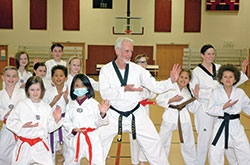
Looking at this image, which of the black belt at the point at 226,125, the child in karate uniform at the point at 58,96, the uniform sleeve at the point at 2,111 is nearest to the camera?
the black belt at the point at 226,125

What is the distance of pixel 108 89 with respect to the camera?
4109 millimetres

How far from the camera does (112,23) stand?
65.5ft

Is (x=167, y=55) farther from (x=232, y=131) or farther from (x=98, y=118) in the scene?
(x=98, y=118)

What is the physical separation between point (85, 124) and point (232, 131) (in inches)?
79.1

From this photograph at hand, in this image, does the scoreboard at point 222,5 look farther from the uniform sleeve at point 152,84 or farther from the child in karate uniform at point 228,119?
the uniform sleeve at point 152,84

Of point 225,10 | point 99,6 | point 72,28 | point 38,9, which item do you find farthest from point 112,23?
point 225,10

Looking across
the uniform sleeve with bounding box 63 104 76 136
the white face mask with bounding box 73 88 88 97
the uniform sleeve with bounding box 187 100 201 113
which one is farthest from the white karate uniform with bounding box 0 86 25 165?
the uniform sleeve with bounding box 187 100 201 113

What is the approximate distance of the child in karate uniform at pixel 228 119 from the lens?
4.05 metres

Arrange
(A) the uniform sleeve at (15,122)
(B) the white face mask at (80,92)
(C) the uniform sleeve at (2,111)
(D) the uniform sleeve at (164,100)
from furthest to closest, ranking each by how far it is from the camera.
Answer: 1. (D) the uniform sleeve at (164,100)
2. (C) the uniform sleeve at (2,111)
3. (B) the white face mask at (80,92)
4. (A) the uniform sleeve at (15,122)

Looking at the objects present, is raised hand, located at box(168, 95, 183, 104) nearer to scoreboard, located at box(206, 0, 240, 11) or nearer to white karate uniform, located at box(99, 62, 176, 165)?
white karate uniform, located at box(99, 62, 176, 165)

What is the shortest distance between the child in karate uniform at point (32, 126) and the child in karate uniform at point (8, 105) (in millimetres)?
604

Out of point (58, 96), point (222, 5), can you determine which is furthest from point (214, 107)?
point (222, 5)

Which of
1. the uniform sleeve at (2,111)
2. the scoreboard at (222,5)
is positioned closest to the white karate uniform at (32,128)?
the uniform sleeve at (2,111)

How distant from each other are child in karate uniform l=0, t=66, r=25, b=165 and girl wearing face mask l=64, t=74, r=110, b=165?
1.05 m
